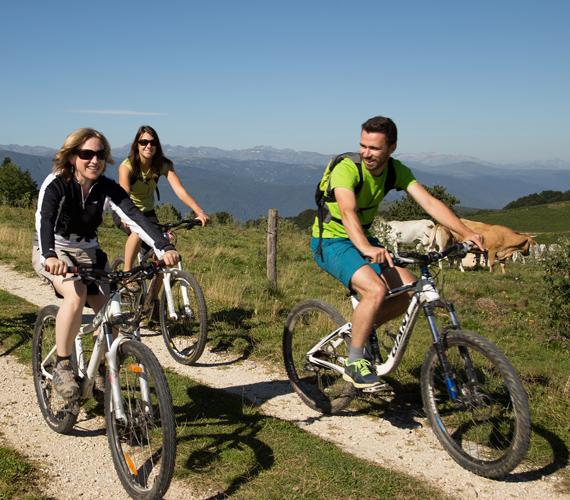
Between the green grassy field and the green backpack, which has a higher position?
the green backpack

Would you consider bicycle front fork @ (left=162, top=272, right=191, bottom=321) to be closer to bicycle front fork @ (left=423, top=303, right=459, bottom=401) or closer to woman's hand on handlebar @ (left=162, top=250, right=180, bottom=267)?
woman's hand on handlebar @ (left=162, top=250, right=180, bottom=267)

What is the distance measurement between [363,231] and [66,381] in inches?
99.7

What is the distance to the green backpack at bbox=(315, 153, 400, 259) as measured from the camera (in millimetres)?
4594

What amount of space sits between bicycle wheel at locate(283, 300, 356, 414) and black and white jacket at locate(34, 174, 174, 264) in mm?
1693

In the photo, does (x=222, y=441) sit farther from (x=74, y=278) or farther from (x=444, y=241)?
(x=444, y=241)

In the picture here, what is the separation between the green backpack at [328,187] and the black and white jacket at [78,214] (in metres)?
1.33

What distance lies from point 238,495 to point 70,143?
2694 millimetres

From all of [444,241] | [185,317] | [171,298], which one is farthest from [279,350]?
[444,241]

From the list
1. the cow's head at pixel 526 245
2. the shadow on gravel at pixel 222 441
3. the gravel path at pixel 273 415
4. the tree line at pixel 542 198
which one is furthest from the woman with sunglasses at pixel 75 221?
the tree line at pixel 542 198

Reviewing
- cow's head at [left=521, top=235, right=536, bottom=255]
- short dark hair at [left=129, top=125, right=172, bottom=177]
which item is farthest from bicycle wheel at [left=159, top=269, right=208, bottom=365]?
cow's head at [left=521, top=235, right=536, bottom=255]

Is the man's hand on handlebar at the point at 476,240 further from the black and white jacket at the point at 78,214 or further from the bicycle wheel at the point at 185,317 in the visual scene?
the bicycle wheel at the point at 185,317

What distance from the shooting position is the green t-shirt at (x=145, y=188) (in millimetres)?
7004

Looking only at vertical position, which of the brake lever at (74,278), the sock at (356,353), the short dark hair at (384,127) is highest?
the short dark hair at (384,127)

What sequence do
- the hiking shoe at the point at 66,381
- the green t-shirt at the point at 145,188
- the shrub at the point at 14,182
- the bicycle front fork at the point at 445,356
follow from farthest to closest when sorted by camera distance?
1. the shrub at the point at 14,182
2. the green t-shirt at the point at 145,188
3. the hiking shoe at the point at 66,381
4. the bicycle front fork at the point at 445,356
